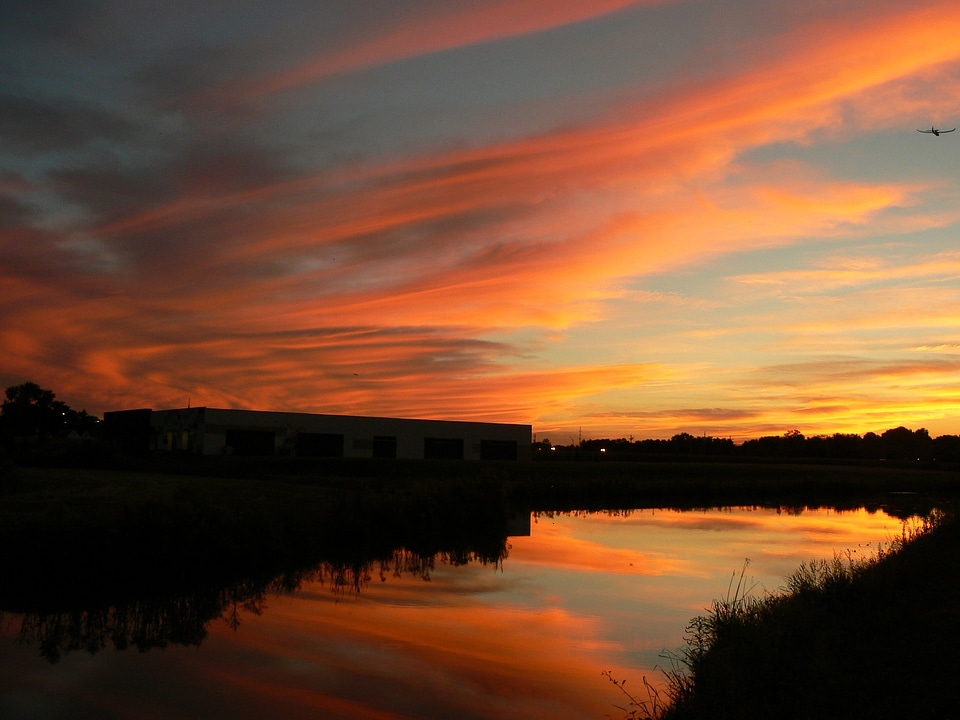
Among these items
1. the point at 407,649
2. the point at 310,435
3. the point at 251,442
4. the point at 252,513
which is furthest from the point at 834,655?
the point at 310,435

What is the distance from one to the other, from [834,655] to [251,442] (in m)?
57.5

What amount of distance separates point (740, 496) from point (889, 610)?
47.0 meters

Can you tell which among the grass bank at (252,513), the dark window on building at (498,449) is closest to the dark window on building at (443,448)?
the dark window on building at (498,449)

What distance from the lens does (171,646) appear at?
13.9 metres

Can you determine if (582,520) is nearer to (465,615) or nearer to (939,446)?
(465,615)

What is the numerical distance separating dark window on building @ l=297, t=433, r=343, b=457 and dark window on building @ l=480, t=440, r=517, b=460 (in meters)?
13.0

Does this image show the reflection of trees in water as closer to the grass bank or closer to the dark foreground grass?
the grass bank

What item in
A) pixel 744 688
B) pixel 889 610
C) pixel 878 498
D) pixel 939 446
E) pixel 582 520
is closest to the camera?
pixel 744 688

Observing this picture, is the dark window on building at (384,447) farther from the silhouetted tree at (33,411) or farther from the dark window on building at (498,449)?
the silhouetted tree at (33,411)

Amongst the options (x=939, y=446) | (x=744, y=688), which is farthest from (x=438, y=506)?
(x=939, y=446)

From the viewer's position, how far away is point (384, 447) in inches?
2697

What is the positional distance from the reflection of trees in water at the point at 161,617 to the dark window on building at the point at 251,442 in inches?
1729

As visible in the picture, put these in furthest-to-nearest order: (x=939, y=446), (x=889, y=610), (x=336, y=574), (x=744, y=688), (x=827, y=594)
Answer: (x=939, y=446)
(x=336, y=574)
(x=827, y=594)
(x=889, y=610)
(x=744, y=688)

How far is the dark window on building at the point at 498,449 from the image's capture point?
241 ft
